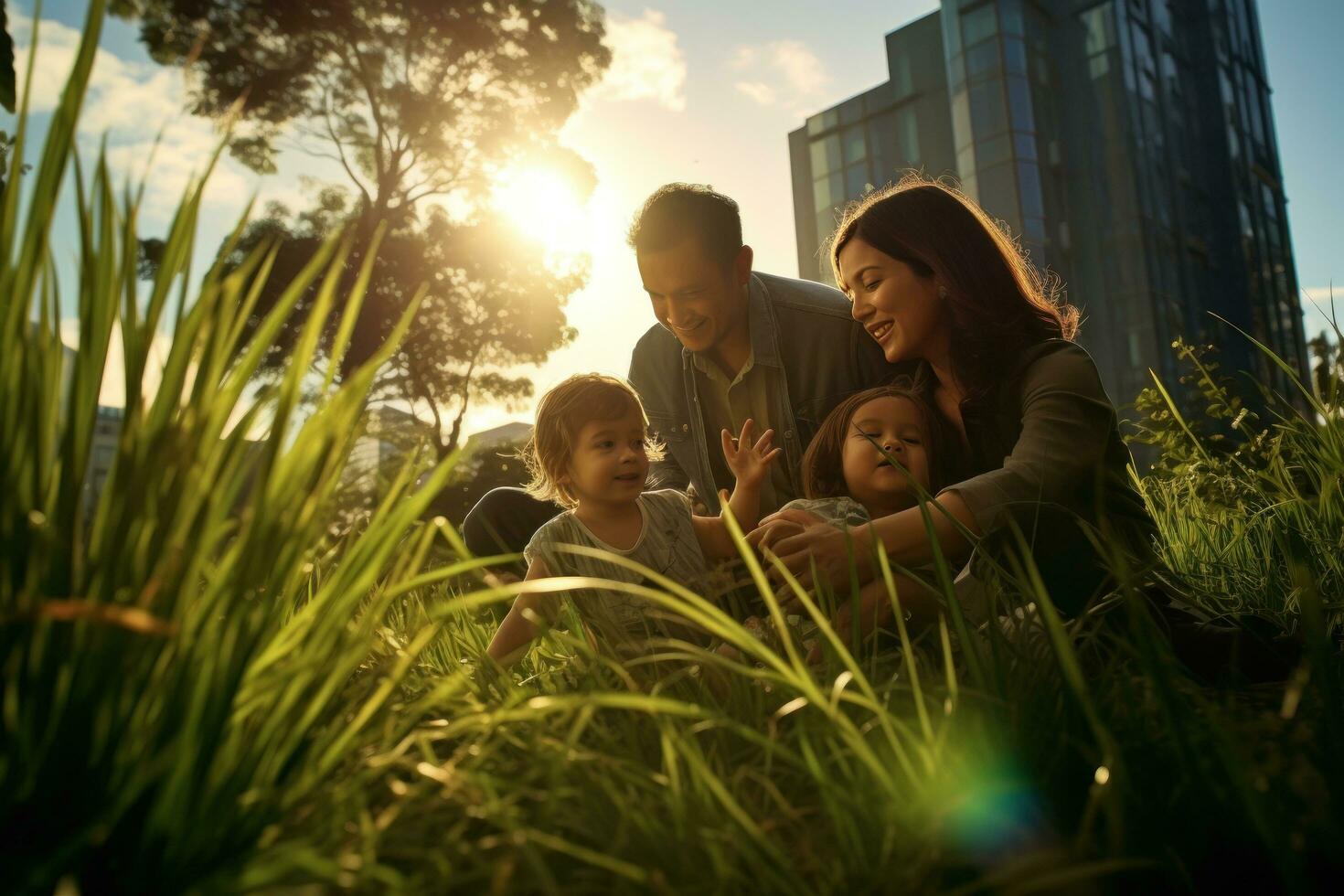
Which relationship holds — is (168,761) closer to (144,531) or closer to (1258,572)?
(144,531)

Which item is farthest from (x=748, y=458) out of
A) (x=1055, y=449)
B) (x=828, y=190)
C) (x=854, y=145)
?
(x=854, y=145)

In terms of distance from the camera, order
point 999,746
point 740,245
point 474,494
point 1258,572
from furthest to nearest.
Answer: point 474,494
point 740,245
point 1258,572
point 999,746

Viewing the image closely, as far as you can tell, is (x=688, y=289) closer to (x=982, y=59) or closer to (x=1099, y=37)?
(x=982, y=59)

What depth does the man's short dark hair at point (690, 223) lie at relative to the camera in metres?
3.32

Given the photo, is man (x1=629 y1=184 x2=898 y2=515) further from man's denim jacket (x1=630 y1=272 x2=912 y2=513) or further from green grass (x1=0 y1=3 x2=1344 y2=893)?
green grass (x1=0 y1=3 x2=1344 y2=893)

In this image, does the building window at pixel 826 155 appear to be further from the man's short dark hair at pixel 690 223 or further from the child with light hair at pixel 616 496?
the child with light hair at pixel 616 496

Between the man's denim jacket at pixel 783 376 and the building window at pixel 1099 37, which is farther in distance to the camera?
the building window at pixel 1099 37

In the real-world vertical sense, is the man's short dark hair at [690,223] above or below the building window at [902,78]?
below

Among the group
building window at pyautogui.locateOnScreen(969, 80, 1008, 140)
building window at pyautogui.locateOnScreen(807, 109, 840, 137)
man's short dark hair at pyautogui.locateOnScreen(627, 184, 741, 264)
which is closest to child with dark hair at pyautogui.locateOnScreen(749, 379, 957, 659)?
man's short dark hair at pyautogui.locateOnScreen(627, 184, 741, 264)

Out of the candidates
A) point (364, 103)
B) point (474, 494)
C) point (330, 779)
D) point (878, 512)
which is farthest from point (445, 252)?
point (330, 779)

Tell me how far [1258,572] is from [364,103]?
16445 mm

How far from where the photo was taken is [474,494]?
13109mm

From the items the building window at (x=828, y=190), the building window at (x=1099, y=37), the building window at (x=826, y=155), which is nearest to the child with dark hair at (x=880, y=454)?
the building window at (x=1099, y=37)

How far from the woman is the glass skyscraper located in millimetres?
18074
